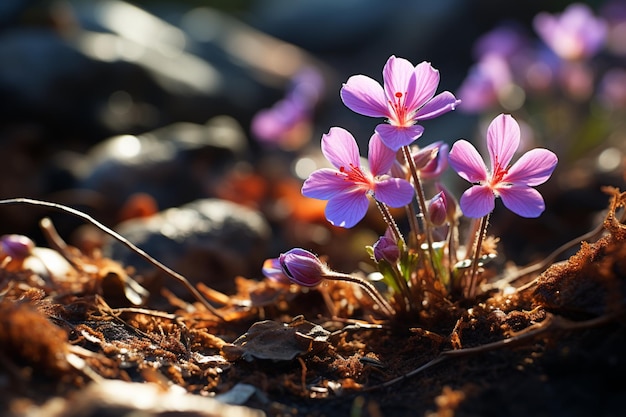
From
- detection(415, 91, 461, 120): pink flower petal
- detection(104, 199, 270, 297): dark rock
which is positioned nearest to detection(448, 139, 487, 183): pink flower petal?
detection(415, 91, 461, 120): pink flower petal

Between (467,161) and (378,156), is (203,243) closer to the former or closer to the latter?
(378,156)

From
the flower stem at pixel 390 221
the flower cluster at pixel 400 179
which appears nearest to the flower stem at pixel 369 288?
the flower cluster at pixel 400 179

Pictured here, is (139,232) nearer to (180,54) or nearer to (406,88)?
(406,88)

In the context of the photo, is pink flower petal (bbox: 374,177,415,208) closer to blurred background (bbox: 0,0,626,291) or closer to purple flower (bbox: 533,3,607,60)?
blurred background (bbox: 0,0,626,291)

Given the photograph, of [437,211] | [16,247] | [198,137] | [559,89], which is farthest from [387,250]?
[559,89]

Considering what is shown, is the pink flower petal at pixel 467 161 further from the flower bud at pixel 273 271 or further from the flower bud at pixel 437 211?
the flower bud at pixel 273 271

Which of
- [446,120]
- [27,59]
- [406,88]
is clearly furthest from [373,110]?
[446,120]
